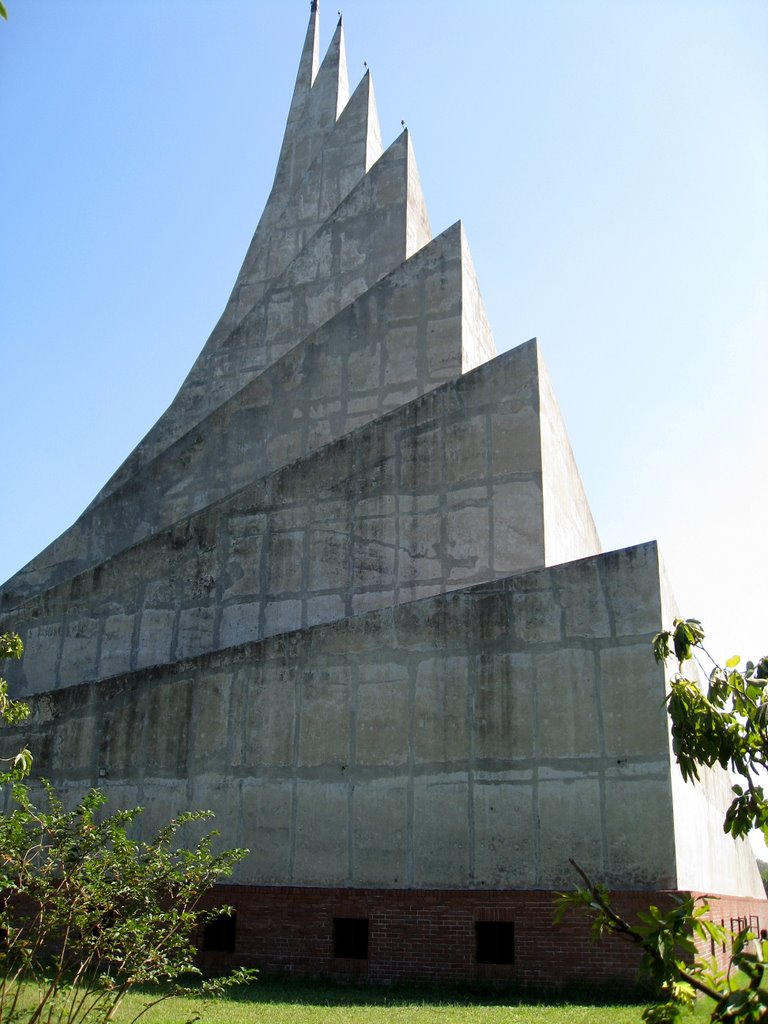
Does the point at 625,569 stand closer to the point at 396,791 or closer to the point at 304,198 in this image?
the point at 396,791

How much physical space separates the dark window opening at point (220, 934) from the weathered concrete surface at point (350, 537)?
427cm

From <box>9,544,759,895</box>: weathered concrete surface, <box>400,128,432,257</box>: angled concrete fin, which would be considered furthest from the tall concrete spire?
<box>9,544,759,895</box>: weathered concrete surface

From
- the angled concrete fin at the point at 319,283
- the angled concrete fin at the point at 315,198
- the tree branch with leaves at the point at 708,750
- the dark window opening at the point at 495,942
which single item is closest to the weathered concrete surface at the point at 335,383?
the angled concrete fin at the point at 319,283

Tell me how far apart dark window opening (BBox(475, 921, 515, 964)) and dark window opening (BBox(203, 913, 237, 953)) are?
3.17 metres

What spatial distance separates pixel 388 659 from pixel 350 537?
2.97 m

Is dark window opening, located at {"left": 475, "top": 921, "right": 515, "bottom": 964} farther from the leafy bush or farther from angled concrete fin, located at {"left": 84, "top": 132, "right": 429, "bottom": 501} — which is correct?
angled concrete fin, located at {"left": 84, "top": 132, "right": 429, "bottom": 501}

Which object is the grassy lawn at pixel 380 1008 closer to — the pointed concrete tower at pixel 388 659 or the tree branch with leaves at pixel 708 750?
the pointed concrete tower at pixel 388 659

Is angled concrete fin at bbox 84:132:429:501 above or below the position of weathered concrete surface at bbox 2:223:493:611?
above

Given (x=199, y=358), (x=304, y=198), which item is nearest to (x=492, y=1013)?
(x=199, y=358)

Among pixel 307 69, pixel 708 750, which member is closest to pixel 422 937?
pixel 708 750

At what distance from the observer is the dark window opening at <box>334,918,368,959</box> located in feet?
39.3

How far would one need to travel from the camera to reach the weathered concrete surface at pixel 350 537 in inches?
586

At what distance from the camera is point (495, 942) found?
37.7 ft

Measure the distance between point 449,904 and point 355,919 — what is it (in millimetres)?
1216
